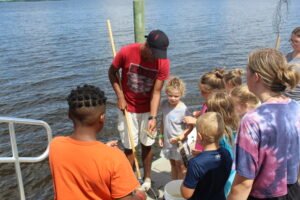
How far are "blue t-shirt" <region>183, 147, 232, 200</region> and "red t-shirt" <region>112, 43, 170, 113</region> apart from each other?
5.23 ft

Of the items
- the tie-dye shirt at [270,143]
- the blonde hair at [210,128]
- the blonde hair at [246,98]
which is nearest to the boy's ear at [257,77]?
the tie-dye shirt at [270,143]

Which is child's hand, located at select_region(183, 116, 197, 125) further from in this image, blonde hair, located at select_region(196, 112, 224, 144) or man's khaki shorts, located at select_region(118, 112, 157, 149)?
blonde hair, located at select_region(196, 112, 224, 144)

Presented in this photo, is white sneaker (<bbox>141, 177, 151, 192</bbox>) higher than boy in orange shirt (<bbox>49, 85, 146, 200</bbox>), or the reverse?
boy in orange shirt (<bbox>49, 85, 146, 200</bbox>)

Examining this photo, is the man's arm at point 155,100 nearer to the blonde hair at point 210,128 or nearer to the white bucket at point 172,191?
the white bucket at point 172,191

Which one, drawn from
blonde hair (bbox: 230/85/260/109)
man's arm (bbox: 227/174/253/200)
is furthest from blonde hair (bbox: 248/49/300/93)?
blonde hair (bbox: 230/85/260/109)

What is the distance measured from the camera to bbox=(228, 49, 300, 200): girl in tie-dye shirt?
75.4 inches

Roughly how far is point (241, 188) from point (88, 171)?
1.03 meters

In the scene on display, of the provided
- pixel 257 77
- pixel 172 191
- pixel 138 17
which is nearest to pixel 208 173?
pixel 257 77

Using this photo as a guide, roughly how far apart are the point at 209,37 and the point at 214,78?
1556 centimetres

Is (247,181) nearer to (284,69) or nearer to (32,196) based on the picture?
(284,69)

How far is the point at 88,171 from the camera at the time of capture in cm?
198

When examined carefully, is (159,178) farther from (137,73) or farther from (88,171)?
(88,171)

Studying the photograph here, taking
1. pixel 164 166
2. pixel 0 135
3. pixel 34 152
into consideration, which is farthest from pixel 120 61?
pixel 0 135

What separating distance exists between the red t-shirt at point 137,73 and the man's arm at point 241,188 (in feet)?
6.72
